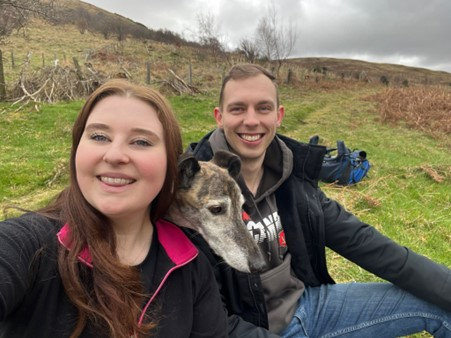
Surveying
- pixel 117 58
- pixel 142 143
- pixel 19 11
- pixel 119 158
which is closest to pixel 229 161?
pixel 142 143

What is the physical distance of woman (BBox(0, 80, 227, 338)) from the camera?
1.54 meters

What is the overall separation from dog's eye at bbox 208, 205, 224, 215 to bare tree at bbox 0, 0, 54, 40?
16.9 meters

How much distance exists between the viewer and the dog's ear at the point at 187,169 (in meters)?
2.56

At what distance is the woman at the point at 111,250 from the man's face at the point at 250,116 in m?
1.10

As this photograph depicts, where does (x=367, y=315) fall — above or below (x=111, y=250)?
below

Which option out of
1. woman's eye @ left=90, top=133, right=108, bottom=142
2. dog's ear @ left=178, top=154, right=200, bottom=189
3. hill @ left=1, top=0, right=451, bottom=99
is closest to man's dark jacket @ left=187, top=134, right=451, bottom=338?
dog's ear @ left=178, top=154, right=200, bottom=189

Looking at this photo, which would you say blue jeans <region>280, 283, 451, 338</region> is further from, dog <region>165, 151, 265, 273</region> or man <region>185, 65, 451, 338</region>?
dog <region>165, 151, 265, 273</region>

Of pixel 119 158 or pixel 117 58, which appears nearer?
pixel 119 158

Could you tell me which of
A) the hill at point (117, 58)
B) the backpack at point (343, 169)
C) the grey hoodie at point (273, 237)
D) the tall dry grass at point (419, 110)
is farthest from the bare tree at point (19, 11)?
the tall dry grass at point (419, 110)

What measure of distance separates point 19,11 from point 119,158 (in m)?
18.0

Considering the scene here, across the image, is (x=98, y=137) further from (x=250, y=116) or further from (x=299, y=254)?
(x=299, y=254)

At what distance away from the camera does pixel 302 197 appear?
3070mm

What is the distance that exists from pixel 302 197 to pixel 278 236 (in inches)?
15.1

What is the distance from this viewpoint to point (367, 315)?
2953mm
